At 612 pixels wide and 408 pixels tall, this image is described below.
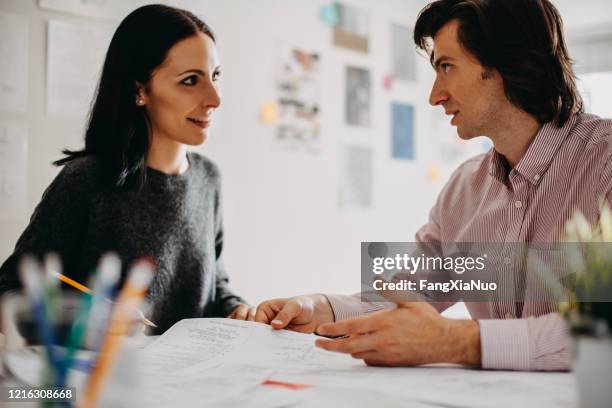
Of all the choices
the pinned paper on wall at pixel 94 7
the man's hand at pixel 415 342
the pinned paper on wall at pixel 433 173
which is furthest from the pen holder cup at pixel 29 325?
the pinned paper on wall at pixel 433 173

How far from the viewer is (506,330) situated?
2.86 ft

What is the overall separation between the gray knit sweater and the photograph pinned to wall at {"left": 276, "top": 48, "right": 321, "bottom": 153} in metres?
0.98

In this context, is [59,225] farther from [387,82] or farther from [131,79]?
[387,82]

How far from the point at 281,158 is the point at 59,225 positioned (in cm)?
137

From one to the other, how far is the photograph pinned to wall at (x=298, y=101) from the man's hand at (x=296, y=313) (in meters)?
1.42

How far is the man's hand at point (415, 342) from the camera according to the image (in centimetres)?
87

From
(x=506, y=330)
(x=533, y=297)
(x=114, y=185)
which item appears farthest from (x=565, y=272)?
(x=114, y=185)

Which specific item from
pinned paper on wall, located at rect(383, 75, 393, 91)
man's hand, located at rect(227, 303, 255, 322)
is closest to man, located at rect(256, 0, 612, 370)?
man's hand, located at rect(227, 303, 255, 322)

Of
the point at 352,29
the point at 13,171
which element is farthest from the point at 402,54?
the point at 13,171

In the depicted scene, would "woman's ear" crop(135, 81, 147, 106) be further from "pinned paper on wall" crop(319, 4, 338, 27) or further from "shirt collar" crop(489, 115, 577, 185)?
"pinned paper on wall" crop(319, 4, 338, 27)

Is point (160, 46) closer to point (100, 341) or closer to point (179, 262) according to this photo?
point (179, 262)

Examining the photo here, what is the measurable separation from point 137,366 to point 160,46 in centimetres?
112

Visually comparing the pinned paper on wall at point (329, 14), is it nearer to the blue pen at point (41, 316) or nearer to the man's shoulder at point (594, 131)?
the man's shoulder at point (594, 131)

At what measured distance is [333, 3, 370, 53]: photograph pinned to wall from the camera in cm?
283
